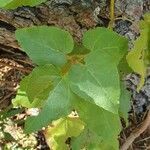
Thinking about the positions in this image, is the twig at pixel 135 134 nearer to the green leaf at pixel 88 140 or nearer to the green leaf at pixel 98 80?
the green leaf at pixel 88 140

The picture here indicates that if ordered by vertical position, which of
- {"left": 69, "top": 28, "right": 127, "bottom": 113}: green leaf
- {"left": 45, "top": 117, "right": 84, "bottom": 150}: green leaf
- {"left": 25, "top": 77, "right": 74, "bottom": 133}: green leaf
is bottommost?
{"left": 45, "top": 117, "right": 84, "bottom": 150}: green leaf

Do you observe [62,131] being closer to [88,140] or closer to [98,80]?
[88,140]

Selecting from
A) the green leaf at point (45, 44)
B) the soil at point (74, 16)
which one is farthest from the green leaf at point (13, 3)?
the soil at point (74, 16)

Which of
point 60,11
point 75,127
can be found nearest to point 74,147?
point 75,127

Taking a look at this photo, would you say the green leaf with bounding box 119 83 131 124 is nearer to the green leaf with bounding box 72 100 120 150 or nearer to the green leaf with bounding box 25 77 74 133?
the green leaf with bounding box 72 100 120 150

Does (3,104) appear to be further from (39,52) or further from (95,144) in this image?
(39,52)

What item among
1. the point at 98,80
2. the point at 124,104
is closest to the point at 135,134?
the point at 124,104

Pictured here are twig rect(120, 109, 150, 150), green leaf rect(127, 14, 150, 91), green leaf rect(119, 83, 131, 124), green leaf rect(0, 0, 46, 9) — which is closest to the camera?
green leaf rect(0, 0, 46, 9)

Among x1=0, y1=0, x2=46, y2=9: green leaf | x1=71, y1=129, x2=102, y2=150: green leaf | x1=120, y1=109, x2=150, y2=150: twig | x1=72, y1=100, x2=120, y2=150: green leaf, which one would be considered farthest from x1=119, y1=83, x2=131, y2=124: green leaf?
x1=120, y1=109, x2=150, y2=150: twig
